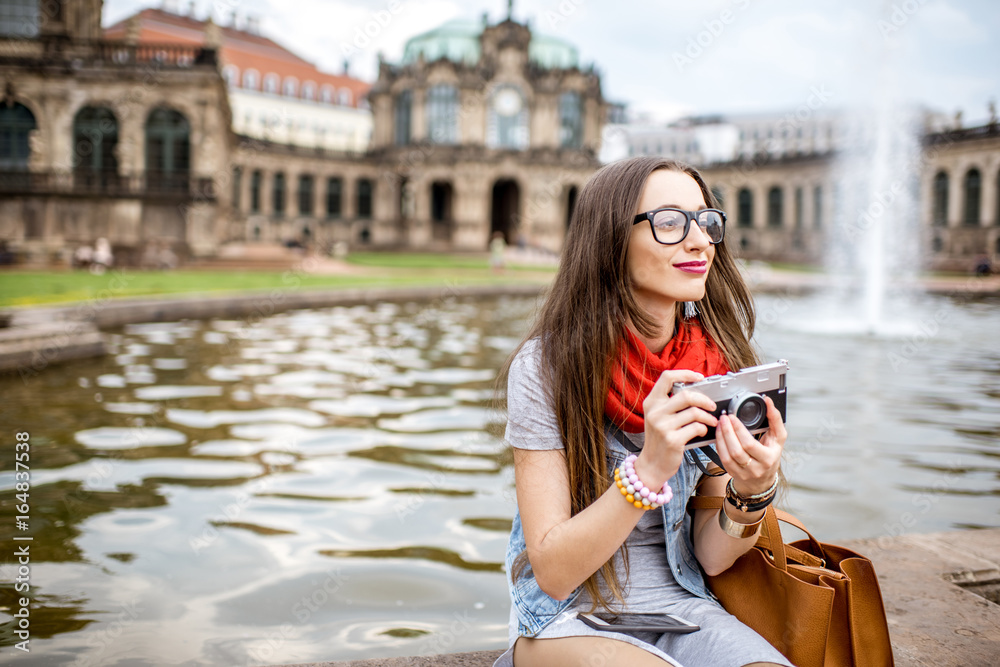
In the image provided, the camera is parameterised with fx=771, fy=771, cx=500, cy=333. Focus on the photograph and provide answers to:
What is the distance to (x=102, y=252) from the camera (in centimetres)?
2836

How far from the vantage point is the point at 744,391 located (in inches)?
78.5

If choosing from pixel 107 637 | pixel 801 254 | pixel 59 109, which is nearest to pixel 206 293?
pixel 107 637

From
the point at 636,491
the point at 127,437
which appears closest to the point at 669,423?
the point at 636,491

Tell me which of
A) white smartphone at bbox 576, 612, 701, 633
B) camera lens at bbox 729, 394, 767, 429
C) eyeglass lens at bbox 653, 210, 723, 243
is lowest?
white smartphone at bbox 576, 612, 701, 633

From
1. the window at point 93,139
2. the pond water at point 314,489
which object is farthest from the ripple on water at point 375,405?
the window at point 93,139

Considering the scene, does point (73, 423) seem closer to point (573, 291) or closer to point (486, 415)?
point (486, 415)

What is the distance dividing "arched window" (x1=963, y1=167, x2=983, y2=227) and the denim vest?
5925 centimetres

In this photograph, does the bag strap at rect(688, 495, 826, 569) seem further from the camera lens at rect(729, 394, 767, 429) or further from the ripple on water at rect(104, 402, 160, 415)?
the ripple on water at rect(104, 402, 160, 415)

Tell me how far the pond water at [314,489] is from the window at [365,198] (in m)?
56.8

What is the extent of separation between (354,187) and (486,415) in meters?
60.9

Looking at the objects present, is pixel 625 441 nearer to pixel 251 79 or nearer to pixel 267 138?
pixel 267 138

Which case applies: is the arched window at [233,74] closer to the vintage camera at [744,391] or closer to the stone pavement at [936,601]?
the stone pavement at [936,601]

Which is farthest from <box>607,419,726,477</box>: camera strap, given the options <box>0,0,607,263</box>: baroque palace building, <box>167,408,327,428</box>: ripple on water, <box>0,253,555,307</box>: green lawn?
<box>0,0,607,263</box>: baroque palace building

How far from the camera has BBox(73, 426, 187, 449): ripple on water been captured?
6.95 m
